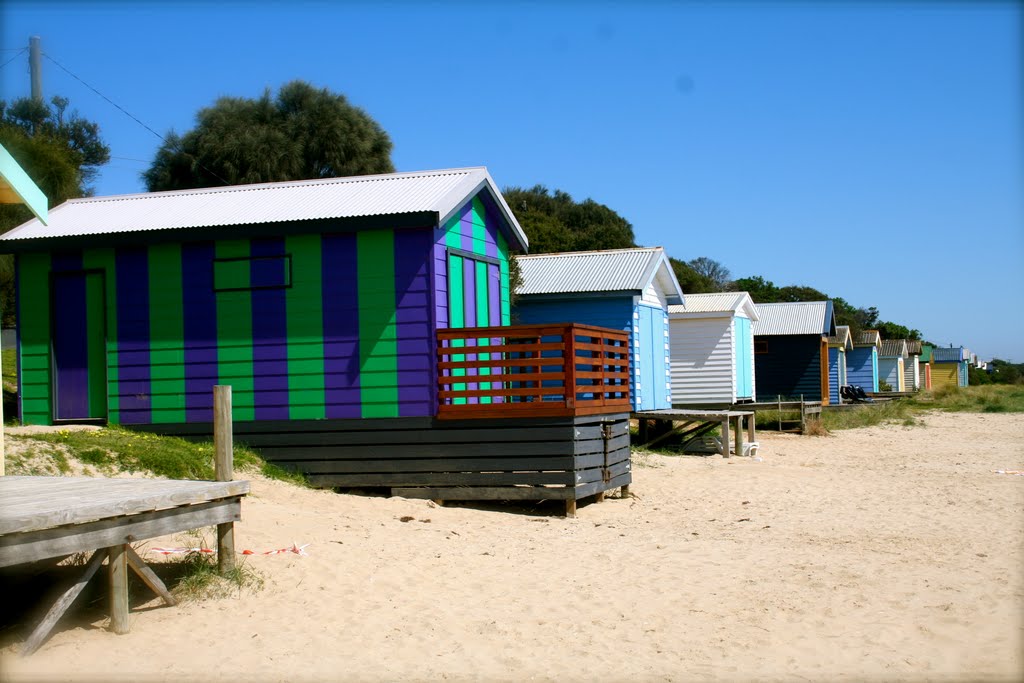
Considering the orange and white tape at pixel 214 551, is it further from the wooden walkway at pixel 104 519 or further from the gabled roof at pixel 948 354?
the gabled roof at pixel 948 354

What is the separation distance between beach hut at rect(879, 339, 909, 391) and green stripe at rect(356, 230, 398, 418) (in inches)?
2043

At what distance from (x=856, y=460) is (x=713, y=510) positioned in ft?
26.1

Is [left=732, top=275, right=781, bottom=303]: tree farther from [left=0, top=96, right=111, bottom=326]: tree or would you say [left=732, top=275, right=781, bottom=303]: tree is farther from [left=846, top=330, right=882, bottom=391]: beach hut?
[left=0, top=96, right=111, bottom=326]: tree

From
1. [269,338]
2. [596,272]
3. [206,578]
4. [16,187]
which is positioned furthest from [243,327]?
[596,272]

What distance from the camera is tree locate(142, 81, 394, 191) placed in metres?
36.8

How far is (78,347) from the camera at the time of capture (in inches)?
535

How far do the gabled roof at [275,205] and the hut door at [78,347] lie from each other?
0.67m

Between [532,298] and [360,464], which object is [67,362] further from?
[532,298]

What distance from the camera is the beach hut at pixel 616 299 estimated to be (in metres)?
20.6

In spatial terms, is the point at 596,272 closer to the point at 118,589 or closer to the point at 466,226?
the point at 466,226

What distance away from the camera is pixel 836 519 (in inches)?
489

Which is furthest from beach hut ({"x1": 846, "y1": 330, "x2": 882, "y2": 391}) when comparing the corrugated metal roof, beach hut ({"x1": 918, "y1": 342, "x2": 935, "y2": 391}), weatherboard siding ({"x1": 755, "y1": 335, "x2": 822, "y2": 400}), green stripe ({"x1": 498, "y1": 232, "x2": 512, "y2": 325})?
green stripe ({"x1": 498, "y1": 232, "x2": 512, "y2": 325})

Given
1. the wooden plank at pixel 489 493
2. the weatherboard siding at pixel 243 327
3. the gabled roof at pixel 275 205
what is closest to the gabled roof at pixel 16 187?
the gabled roof at pixel 275 205

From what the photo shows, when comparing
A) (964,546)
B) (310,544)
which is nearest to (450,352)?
(310,544)
